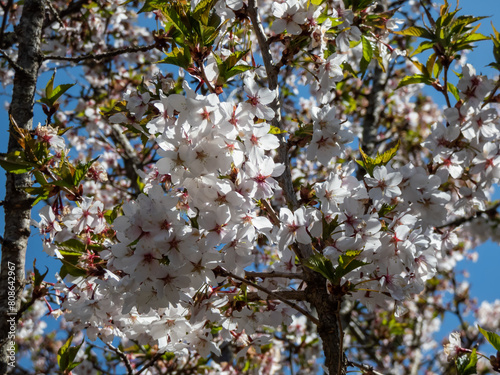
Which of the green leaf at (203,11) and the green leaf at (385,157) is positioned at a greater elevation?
the green leaf at (203,11)

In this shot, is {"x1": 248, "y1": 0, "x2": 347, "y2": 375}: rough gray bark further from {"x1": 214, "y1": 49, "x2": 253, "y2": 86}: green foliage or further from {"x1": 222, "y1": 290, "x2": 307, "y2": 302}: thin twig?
{"x1": 214, "y1": 49, "x2": 253, "y2": 86}: green foliage

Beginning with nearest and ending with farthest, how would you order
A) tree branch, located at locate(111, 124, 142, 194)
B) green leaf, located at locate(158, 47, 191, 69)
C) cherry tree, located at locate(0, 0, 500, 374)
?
cherry tree, located at locate(0, 0, 500, 374) → green leaf, located at locate(158, 47, 191, 69) → tree branch, located at locate(111, 124, 142, 194)

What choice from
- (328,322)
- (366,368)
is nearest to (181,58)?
(328,322)

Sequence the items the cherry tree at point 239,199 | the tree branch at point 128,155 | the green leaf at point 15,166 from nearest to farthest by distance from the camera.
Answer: the cherry tree at point 239,199 < the green leaf at point 15,166 < the tree branch at point 128,155

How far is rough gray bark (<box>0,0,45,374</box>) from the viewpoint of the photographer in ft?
7.50

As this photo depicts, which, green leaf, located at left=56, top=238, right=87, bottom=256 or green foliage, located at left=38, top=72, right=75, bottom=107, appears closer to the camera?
green leaf, located at left=56, top=238, right=87, bottom=256

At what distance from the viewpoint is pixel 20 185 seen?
2426 mm

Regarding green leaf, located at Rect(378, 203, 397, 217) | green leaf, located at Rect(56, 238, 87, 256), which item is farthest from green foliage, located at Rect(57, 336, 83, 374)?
green leaf, located at Rect(378, 203, 397, 217)

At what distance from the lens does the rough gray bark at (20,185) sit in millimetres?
2287

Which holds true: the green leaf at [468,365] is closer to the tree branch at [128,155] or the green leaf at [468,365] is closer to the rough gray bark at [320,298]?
the rough gray bark at [320,298]

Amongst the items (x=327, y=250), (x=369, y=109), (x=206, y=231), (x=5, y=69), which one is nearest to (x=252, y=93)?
(x=206, y=231)

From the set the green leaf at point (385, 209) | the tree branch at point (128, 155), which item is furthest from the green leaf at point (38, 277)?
the tree branch at point (128, 155)

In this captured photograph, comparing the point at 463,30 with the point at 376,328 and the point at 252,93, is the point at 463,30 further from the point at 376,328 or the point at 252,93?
the point at 376,328

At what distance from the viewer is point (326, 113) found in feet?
6.16
